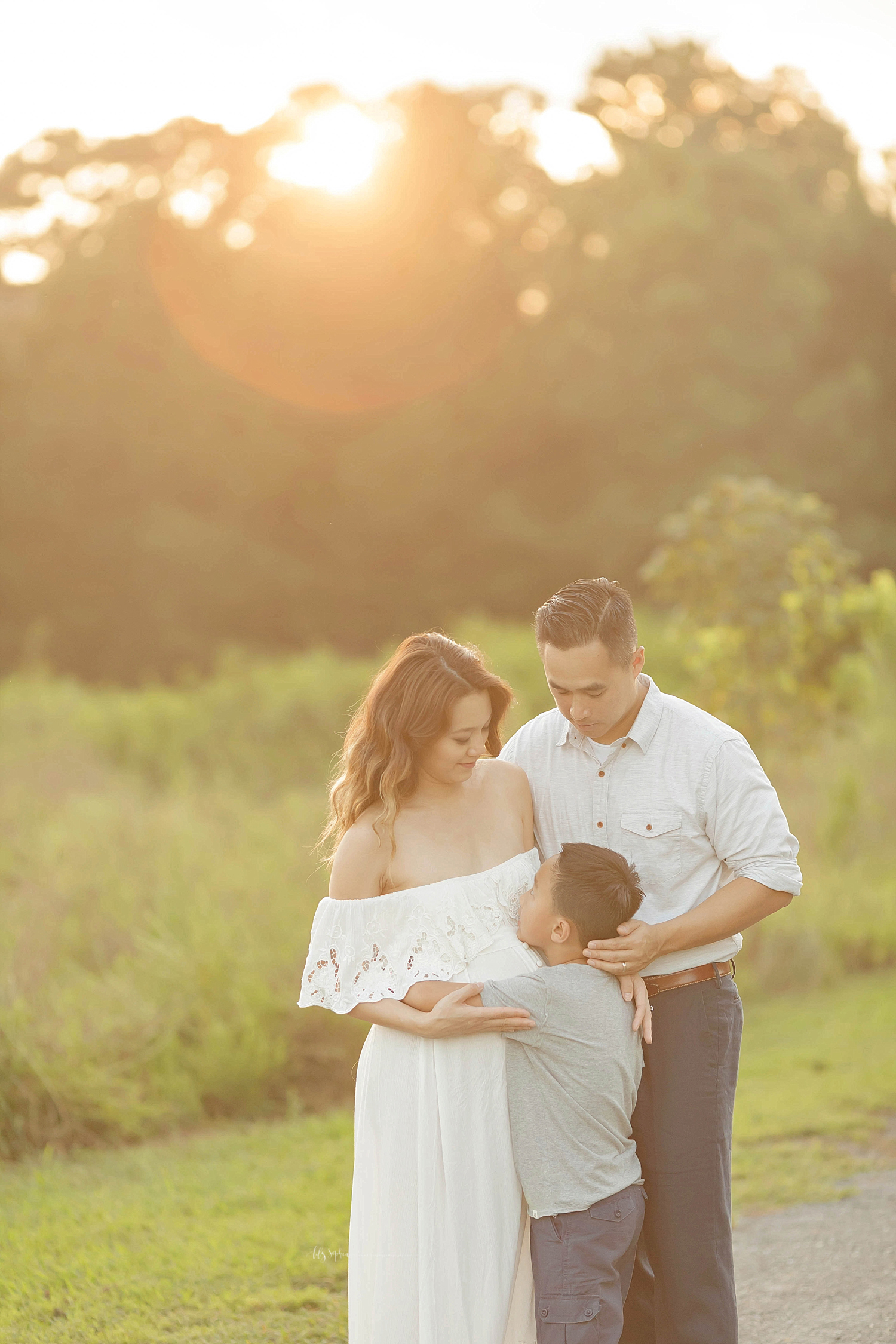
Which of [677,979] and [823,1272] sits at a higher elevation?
[677,979]

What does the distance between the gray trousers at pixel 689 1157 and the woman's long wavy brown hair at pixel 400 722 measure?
823mm

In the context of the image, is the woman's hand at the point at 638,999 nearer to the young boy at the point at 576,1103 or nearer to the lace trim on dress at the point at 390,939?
the young boy at the point at 576,1103

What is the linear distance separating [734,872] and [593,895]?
0.43 meters

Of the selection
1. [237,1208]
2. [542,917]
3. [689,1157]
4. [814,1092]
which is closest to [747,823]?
[542,917]

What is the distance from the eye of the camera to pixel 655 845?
3.17 meters

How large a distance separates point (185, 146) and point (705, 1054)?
30050mm

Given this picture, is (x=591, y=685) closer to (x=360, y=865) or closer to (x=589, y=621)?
(x=589, y=621)

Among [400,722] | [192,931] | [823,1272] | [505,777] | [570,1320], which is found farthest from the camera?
[192,931]

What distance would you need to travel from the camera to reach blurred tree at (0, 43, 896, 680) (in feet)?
89.9

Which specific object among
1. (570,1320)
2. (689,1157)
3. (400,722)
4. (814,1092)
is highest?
(400,722)

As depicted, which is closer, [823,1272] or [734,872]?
[734,872]

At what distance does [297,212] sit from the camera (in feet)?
93.9

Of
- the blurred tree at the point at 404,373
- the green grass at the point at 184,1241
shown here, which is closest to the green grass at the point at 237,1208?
the green grass at the point at 184,1241

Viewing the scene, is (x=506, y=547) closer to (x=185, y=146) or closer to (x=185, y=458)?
(x=185, y=458)
